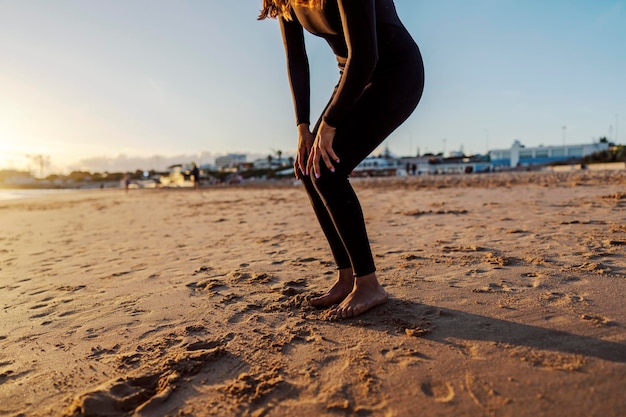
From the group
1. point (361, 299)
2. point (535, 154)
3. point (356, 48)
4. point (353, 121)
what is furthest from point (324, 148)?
point (535, 154)

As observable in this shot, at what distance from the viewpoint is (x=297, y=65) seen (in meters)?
2.18

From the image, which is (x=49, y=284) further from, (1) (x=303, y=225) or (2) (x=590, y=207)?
(2) (x=590, y=207)

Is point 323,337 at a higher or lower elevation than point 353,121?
lower

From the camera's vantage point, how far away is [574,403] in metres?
1.04

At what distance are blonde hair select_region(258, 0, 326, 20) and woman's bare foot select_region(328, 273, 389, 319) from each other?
50.6 inches

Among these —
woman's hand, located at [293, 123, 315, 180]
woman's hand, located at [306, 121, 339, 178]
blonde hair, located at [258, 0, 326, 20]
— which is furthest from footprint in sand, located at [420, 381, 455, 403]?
blonde hair, located at [258, 0, 326, 20]

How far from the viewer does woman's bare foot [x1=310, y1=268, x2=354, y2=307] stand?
2010mm

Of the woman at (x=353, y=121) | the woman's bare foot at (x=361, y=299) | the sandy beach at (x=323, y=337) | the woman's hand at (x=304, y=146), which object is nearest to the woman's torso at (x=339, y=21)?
the woman at (x=353, y=121)

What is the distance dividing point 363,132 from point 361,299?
2.62 feet

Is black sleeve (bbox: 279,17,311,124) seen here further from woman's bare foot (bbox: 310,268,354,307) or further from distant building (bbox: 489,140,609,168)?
distant building (bbox: 489,140,609,168)

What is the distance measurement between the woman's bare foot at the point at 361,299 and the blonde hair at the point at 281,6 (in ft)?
4.22

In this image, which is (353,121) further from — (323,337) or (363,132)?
(323,337)

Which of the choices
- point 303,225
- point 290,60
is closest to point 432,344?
point 290,60

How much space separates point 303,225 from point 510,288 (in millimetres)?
3493
